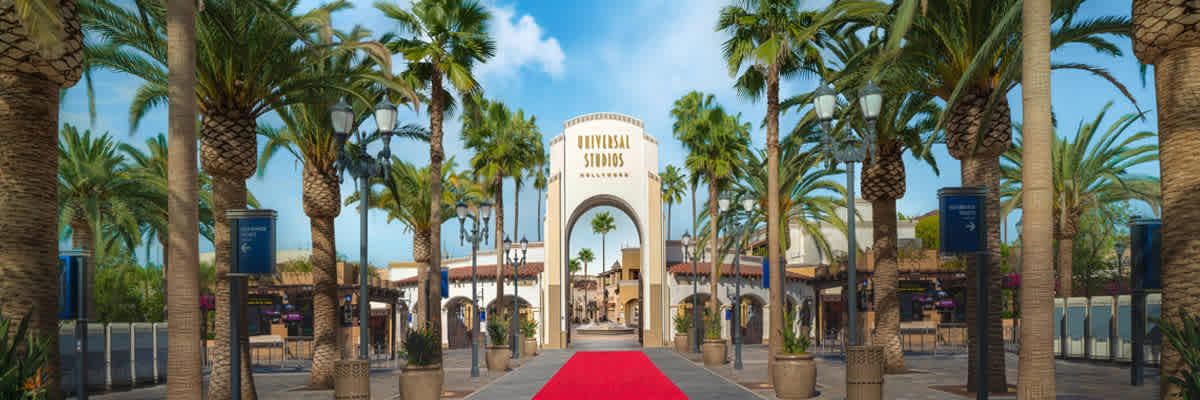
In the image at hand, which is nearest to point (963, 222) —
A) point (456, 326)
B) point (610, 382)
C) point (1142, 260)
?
point (1142, 260)

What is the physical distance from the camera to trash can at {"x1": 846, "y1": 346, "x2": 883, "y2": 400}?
13.3 m

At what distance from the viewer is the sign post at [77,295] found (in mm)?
14195

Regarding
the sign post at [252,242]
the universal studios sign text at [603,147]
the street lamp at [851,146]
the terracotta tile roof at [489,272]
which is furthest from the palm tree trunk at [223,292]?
the terracotta tile roof at [489,272]

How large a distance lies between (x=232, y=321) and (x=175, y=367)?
91.4 inches

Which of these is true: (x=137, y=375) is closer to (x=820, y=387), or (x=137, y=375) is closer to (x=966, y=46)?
(x=820, y=387)

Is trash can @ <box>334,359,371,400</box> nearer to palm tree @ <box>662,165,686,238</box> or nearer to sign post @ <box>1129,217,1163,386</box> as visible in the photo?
sign post @ <box>1129,217,1163,386</box>

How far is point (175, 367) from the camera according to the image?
8773 millimetres

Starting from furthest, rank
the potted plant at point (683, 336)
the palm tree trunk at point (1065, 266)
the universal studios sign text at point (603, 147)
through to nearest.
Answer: the universal studios sign text at point (603, 147), the potted plant at point (683, 336), the palm tree trunk at point (1065, 266)

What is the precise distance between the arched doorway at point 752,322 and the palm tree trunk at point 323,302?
3074 cm

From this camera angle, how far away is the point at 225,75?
616 inches

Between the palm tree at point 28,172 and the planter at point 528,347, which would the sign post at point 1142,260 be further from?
the planter at point 528,347

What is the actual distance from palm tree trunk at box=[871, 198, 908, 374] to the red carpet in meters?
6.00

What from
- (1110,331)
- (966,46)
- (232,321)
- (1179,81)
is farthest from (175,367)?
(1110,331)

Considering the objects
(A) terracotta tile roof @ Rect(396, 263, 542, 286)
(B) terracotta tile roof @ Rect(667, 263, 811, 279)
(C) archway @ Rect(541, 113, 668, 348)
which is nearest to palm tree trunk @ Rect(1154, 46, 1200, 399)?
(C) archway @ Rect(541, 113, 668, 348)
